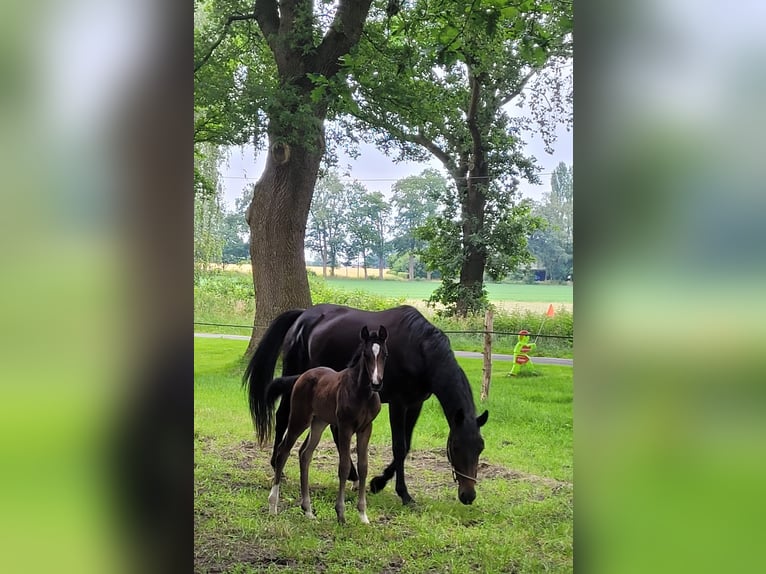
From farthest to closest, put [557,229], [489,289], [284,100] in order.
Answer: [284,100]
[489,289]
[557,229]

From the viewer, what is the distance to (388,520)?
2.09 m

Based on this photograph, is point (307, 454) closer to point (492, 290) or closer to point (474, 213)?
point (492, 290)

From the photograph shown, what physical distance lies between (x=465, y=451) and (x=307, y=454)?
22.4 inches

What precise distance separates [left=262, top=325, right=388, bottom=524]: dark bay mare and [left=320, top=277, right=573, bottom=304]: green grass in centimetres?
16

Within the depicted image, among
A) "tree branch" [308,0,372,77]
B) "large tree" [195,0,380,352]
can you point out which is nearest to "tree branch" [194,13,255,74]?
"large tree" [195,0,380,352]

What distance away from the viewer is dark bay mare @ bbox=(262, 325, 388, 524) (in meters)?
2.12

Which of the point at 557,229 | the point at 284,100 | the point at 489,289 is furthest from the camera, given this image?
the point at 284,100

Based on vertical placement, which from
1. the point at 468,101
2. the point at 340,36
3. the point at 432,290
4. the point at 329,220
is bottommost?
the point at 432,290

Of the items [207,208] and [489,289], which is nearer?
[489,289]

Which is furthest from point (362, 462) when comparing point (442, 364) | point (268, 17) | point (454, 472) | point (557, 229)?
point (268, 17)

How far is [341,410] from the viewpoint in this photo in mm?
2131

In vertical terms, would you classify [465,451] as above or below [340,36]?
below

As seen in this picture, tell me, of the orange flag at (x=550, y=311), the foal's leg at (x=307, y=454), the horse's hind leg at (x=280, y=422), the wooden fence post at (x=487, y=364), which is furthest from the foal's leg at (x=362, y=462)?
the orange flag at (x=550, y=311)
